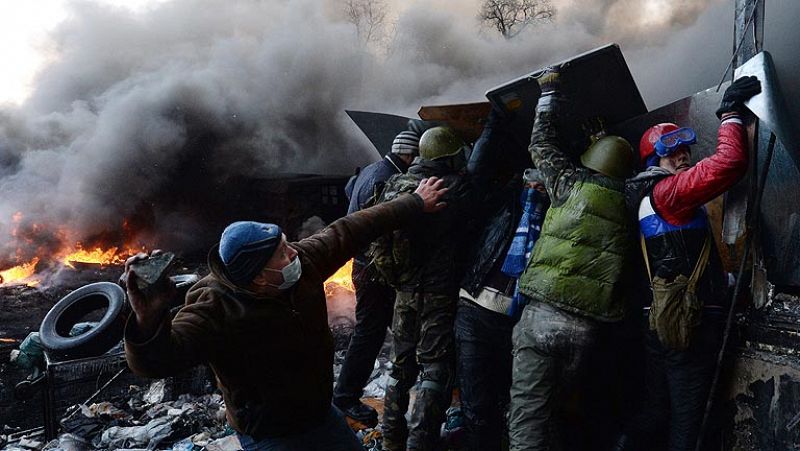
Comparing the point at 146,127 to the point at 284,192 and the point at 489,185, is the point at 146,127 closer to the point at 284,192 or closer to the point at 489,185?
the point at 284,192

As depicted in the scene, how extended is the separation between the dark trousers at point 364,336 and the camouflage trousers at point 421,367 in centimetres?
66

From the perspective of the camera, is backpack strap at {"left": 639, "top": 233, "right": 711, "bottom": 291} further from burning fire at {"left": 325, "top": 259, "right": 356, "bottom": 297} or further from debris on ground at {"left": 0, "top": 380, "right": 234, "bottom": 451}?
burning fire at {"left": 325, "top": 259, "right": 356, "bottom": 297}

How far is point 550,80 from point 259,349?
2099 mm

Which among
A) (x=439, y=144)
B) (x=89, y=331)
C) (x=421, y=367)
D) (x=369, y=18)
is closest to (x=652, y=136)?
(x=439, y=144)

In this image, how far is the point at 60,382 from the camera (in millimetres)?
4789

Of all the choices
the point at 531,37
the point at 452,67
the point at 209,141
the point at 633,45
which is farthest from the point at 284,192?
the point at 633,45

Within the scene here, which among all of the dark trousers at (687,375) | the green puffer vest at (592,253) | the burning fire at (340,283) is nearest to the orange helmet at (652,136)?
the green puffer vest at (592,253)

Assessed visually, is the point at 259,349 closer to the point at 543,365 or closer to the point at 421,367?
the point at 543,365

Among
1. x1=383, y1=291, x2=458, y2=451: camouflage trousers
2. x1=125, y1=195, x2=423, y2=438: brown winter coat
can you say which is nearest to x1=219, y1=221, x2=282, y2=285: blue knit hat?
x1=125, y1=195, x2=423, y2=438: brown winter coat

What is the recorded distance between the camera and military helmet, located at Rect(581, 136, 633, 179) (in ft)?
9.37

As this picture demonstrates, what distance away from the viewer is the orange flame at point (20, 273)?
9.74 meters

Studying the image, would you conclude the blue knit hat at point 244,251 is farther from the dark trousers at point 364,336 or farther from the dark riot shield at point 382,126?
the dark riot shield at point 382,126

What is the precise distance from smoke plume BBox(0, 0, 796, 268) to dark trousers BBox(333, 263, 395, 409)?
6738mm

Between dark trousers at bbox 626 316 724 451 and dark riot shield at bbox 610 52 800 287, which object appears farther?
dark trousers at bbox 626 316 724 451
